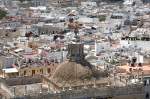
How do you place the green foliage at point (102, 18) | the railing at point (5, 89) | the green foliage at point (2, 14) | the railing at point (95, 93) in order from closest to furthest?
the railing at point (95, 93) → the railing at point (5, 89) → the green foliage at point (102, 18) → the green foliage at point (2, 14)

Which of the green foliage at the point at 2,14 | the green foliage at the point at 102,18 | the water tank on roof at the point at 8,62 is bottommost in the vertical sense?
the green foliage at the point at 102,18

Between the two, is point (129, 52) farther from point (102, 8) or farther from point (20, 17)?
point (102, 8)

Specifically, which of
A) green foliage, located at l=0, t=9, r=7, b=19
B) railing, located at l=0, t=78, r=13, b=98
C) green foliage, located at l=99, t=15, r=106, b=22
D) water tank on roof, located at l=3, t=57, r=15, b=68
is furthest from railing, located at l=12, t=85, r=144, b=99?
green foliage, located at l=0, t=9, r=7, b=19

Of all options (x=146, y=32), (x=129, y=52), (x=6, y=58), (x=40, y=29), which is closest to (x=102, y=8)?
(x=40, y=29)

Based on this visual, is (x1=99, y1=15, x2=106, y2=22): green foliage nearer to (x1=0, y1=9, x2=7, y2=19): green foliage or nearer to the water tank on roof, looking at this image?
(x1=0, y1=9, x2=7, y2=19): green foliage

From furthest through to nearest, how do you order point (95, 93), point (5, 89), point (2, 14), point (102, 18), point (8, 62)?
point (2, 14) < point (102, 18) < point (8, 62) < point (5, 89) < point (95, 93)

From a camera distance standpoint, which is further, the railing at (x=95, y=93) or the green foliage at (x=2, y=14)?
the green foliage at (x=2, y=14)

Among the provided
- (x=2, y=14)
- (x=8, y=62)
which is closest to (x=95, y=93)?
(x=8, y=62)

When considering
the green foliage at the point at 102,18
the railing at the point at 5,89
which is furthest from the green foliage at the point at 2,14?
the railing at the point at 5,89

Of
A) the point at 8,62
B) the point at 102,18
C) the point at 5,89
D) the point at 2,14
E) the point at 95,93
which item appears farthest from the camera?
the point at 2,14

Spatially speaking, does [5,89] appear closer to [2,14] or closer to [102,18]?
[102,18]

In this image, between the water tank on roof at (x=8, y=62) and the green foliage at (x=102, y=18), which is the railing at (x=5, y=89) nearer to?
the water tank on roof at (x=8, y=62)

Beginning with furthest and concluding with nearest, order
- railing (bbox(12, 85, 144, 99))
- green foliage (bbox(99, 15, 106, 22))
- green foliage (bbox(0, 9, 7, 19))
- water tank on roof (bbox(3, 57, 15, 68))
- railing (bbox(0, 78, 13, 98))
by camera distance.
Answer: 1. green foliage (bbox(0, 9, 7, 19))
2. green foliage (bbox(99, 15, 106, 22))
3. water tank on roof (bbox(3, 57, 15, 68))
4. railing (bbox(0, 78, 13, 98))
5. railing (bbox(12, 85, 144, 99))
